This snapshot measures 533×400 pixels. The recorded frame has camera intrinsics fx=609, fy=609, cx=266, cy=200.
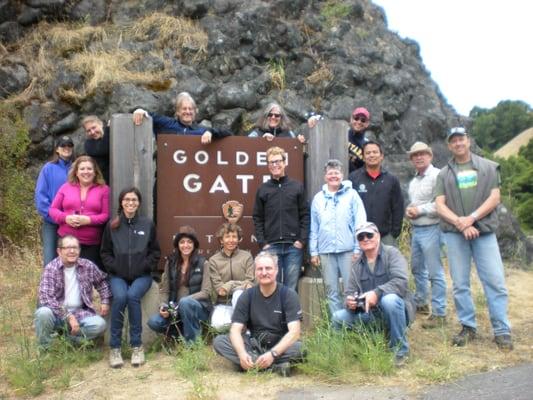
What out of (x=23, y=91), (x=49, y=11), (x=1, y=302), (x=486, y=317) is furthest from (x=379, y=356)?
(x=49, y=11)

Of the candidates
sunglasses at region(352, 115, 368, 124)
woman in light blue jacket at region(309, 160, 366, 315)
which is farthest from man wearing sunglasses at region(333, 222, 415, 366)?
sunglasses at region(352, 115, 368, 124)

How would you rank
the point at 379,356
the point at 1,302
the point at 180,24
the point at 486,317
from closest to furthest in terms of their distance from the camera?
the point at 379,356 → the point at 486,317 → the point at 1,302 → the point at 180,24

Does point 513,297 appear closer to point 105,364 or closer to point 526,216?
point 105,364

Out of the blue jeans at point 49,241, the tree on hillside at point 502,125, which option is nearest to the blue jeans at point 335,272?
the blue jeans at point 49,241

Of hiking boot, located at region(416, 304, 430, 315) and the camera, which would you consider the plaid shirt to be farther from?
hiking boot, located at region(416, 304, 430, 315)

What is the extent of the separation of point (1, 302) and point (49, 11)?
762 centimetres

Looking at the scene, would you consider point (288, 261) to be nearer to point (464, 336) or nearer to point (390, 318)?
point (390, 318)

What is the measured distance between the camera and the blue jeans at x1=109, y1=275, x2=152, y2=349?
18.4 feet

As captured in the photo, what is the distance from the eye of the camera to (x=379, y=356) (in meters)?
4.94

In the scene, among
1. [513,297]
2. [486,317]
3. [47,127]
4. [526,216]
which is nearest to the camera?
[486,317]

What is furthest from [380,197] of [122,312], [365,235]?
[122,312]

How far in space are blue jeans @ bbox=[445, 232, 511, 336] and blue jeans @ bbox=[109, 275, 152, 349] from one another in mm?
3023

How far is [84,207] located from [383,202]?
303 cm

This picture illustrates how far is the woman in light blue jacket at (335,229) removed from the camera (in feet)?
19.3
